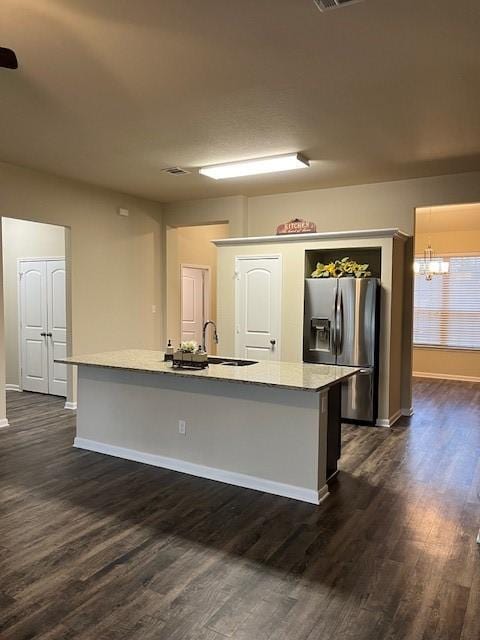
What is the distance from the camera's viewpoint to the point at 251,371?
157 inches

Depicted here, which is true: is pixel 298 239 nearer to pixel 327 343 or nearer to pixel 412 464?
pixel 327 343

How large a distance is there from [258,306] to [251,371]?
248cm

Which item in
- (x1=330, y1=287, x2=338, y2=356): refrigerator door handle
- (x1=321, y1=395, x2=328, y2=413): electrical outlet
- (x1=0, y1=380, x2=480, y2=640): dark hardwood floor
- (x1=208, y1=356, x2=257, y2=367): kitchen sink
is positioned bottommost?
(x1=0, y1=380, x2=480, y2=640): dark hardwood floor

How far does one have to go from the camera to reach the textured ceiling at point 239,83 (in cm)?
249

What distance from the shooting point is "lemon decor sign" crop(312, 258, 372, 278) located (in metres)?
5.80

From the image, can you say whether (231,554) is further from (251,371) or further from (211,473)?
(251,371)

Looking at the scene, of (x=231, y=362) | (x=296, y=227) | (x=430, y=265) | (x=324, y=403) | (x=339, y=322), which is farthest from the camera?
(x=430, y=265)

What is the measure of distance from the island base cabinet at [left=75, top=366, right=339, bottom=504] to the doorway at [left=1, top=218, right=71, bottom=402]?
2404 millimetres

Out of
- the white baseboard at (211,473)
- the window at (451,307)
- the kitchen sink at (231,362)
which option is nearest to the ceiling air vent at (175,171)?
the kitchen sink at (231,362)

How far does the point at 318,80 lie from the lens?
3221 millimetres

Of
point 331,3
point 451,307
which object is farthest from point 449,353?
point 331,3

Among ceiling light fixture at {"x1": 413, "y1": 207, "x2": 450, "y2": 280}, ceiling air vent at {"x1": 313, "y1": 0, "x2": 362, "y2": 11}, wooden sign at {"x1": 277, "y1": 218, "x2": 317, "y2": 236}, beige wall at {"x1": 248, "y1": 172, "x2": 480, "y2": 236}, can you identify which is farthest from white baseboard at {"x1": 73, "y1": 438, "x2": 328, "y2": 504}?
ceiling light fixture at {"x1": 413, "y1": 207, "x2": 450, "y2": 280}

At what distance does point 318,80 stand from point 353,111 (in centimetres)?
64

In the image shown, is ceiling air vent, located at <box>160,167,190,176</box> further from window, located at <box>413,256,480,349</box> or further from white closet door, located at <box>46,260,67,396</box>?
window, located at <box>413,256,480,349</box>
